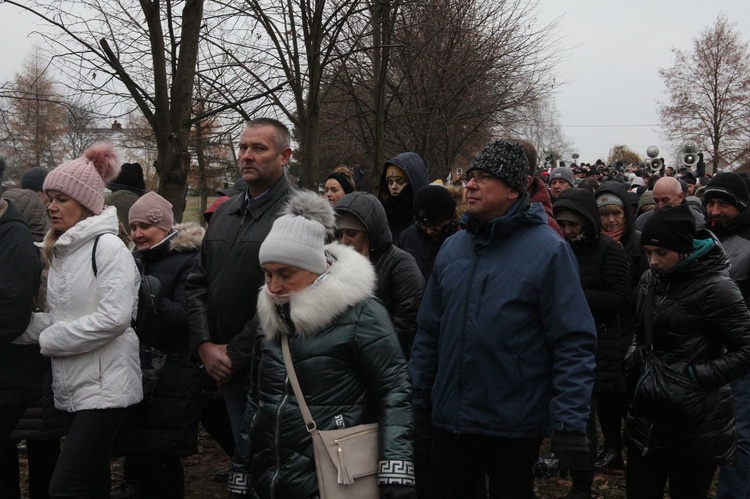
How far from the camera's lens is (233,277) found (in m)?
4.13

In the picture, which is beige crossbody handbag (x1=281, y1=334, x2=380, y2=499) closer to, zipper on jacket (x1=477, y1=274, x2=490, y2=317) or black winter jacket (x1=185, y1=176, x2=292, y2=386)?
zipper on jacket (x1=477, y1=274, x2=490, y2=317)

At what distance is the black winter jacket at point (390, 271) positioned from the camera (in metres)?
4.50

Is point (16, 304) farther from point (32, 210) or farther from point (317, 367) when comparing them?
point (317, 367)

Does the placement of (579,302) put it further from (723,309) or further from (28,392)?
(28,392)

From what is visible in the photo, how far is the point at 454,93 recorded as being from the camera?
17578mm

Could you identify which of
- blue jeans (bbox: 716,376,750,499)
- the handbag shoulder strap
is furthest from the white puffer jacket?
blue jeans (bbox: 716,376,750,499)

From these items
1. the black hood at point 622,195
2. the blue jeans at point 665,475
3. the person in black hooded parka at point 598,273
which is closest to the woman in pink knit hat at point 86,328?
the blue jeans at point 665,475

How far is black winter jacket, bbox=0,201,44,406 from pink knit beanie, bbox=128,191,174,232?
3.01ft

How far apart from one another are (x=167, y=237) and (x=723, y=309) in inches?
132

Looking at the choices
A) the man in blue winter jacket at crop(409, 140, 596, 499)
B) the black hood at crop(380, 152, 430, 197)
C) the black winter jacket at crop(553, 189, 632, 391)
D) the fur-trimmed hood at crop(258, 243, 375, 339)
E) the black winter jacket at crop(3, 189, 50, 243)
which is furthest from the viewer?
the black hood at crop(380, 152, 430, 197)

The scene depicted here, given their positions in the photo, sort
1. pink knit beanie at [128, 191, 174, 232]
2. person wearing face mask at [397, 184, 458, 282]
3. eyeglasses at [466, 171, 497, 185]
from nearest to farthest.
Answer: eyeglasses at [466, 171, 497, 185]
pink knit beanie at [128, 191, 174, 232]
person wearing face mask at [397, 184, 458, 282]

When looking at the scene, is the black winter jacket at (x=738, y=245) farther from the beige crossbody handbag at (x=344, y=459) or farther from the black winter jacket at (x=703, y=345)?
the beige crossbody handbag at (x=344, y=459)

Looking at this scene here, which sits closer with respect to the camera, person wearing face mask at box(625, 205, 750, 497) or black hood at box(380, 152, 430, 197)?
person wearing face mask at box(625, 205, 750, 497)

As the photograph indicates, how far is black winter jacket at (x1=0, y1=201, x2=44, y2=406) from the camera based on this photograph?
4.03 m
